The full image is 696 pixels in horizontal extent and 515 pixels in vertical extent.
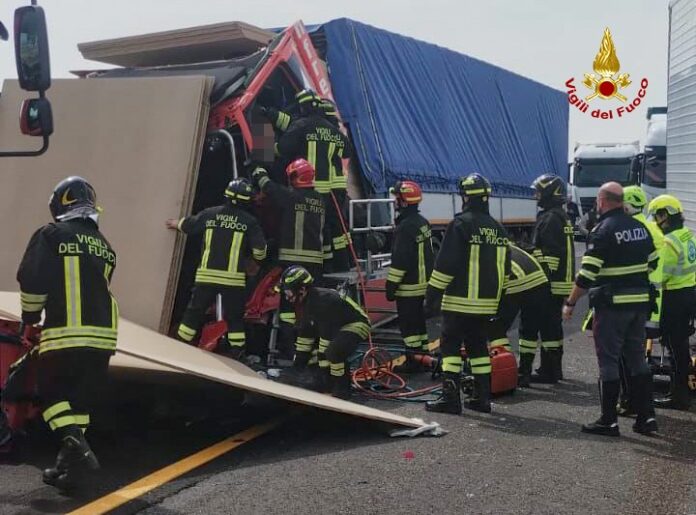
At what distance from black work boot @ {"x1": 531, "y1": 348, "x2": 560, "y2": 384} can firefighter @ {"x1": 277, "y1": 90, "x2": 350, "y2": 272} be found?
2441mm

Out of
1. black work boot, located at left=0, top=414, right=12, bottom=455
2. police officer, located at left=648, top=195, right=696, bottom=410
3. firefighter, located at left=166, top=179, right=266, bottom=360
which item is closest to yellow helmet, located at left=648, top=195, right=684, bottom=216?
police officer, located at left=648, top=195, right=696, bottom=410

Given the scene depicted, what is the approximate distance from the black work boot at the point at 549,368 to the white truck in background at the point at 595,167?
2184 cm

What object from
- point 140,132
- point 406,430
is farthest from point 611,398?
point 140,132

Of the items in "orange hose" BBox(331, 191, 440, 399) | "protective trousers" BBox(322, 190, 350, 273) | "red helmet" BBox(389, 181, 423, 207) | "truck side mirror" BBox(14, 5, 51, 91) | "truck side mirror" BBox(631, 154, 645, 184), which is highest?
"truck side mirror" BBox(631, 154, 645, 184)

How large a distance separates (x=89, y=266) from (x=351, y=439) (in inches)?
82.6

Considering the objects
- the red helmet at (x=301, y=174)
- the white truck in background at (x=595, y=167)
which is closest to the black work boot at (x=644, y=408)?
the red helmet at (x=301, y=174)

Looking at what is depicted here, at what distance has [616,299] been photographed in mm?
6438

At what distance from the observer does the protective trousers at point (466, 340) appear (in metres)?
7.18

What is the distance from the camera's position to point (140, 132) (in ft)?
28.7

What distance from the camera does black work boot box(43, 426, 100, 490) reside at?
4.90 meters

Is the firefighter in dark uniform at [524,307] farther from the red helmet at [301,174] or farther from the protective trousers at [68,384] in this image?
the protective trousers at [68,384]

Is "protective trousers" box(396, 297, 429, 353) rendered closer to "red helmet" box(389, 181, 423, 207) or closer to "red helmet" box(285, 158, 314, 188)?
"red helmet" box(389, 181, 423, 207)

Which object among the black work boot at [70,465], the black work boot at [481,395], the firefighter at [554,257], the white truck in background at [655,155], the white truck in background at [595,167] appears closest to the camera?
the black work boot at [70,465]

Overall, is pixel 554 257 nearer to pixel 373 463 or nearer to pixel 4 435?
pixel 373 463
